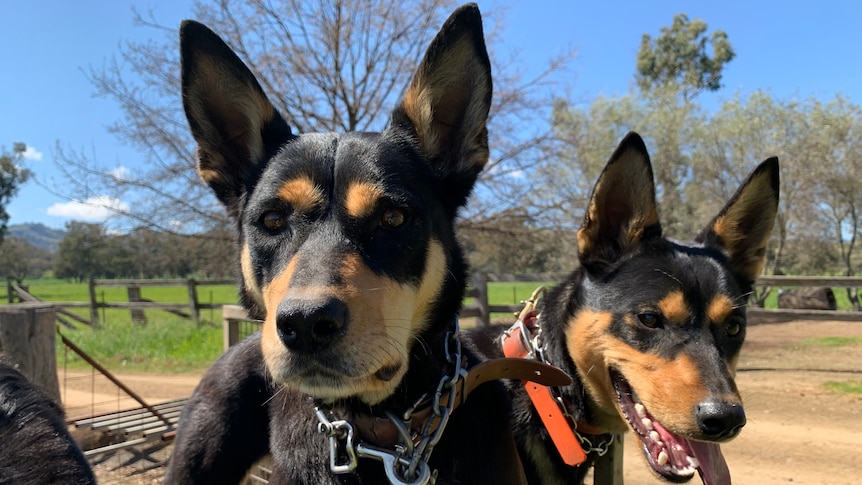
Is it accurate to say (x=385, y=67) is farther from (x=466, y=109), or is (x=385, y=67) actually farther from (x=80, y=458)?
Answer: (x=80, y=458)

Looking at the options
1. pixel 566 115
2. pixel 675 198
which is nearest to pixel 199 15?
pixel 566 115

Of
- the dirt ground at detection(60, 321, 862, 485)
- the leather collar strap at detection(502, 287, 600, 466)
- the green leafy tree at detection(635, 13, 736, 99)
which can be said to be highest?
the green leafy tree at detection(635, 13, 736, 99)

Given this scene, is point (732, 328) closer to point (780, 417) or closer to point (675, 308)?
point (675, 308)

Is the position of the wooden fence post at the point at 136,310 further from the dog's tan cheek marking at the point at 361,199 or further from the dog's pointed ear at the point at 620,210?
the dog's tan cheek marking at the point at 361,199

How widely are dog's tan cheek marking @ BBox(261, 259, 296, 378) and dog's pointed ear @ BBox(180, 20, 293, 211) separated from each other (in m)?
0.73

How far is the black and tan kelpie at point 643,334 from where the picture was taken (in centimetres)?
267

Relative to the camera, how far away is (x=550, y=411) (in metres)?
2.94

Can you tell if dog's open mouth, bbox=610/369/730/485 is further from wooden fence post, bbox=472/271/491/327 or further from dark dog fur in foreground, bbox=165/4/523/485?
wooden fence post, bbox=472/271/491/327

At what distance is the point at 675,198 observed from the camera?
24.1m

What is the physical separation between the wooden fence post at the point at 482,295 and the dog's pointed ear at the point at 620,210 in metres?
8.95

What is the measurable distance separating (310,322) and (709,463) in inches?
89.0

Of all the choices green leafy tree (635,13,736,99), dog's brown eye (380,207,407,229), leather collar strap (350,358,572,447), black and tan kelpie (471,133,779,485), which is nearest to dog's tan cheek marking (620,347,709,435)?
black and tan kelpie (471,133,779,485)

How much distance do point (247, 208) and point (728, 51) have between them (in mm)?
48127

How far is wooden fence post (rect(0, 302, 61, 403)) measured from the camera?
5.36 meters
